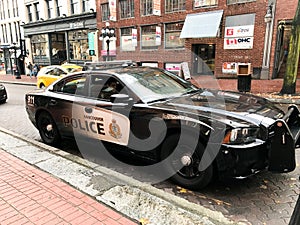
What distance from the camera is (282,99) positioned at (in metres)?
9.30

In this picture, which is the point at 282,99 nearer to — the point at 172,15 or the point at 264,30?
the point at 264,30

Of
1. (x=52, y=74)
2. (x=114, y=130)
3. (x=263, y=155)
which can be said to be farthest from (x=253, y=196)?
(x=52, y=74)

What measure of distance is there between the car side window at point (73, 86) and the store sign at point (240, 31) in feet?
43.4

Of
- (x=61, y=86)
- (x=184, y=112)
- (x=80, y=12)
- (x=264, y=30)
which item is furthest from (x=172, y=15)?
(x=184, y=112)

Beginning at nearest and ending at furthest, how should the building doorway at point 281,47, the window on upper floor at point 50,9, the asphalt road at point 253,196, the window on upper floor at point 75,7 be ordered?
1. the asphalt road at point 253,196
2. the building doorway at point 281,47
3. the window on upper floor at point 75,7
4. the window on upper floor at point 50,9

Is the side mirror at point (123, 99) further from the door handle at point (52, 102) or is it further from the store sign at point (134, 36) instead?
the store sign at point (134, 36)

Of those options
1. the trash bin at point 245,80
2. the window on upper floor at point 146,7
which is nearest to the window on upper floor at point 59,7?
the window on upper floor at point 146,7

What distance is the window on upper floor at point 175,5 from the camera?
1812 centimetres

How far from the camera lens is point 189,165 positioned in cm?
337

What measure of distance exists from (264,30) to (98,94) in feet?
44.0

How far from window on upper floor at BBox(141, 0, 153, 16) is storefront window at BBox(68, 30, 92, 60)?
7368mm

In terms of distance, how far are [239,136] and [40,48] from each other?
31932 millimetres

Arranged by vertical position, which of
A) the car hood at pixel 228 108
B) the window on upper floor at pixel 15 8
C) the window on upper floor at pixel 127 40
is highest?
the window on upper floor at pixel 15 8

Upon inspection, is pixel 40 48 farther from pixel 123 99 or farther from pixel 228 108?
pixel 228 108
